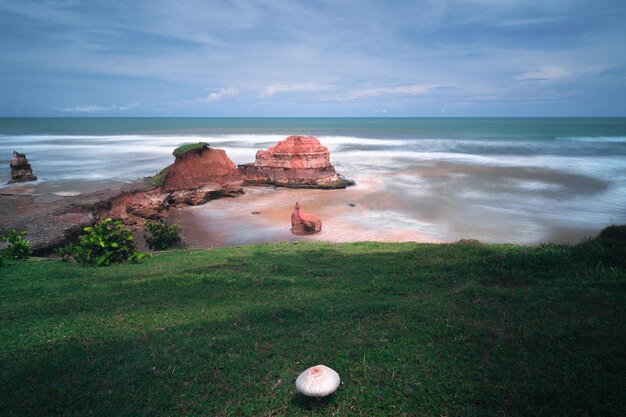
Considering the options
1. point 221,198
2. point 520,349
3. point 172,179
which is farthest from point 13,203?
point 520,349

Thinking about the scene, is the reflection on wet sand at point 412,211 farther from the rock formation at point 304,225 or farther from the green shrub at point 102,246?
the green shrub at point 102,246

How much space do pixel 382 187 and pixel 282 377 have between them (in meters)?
26.2

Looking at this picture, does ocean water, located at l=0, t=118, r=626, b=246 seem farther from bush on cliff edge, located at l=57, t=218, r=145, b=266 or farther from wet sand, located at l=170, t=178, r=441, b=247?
bush on cliff edge, located at l=57, t=218, r=145, b=266

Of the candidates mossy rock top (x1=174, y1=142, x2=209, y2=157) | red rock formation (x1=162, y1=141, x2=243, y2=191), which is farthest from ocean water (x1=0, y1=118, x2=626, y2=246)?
mossy rock top (x1=174, y1=142, x2=209, y2=157)

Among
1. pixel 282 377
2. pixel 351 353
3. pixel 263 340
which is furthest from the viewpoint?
pixel 263 340

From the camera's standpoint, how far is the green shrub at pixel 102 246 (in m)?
11.8

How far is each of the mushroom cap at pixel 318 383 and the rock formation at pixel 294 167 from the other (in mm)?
25805

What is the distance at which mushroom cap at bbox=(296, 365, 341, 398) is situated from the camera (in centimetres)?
418

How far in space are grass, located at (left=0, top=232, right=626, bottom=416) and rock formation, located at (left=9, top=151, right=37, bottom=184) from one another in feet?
88.8

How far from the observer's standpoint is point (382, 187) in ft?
99.7

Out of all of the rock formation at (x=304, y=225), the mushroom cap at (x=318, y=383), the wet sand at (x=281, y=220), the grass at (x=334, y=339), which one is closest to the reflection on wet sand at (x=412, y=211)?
the wet sand at (x=281, y=220)

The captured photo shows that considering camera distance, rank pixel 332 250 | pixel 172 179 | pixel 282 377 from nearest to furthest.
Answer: pixel 282 377 < pixel 332 250 < pixel 172 179

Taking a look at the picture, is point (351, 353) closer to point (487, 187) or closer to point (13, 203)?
point (13, 203)

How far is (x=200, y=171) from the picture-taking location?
26766 millimetres
